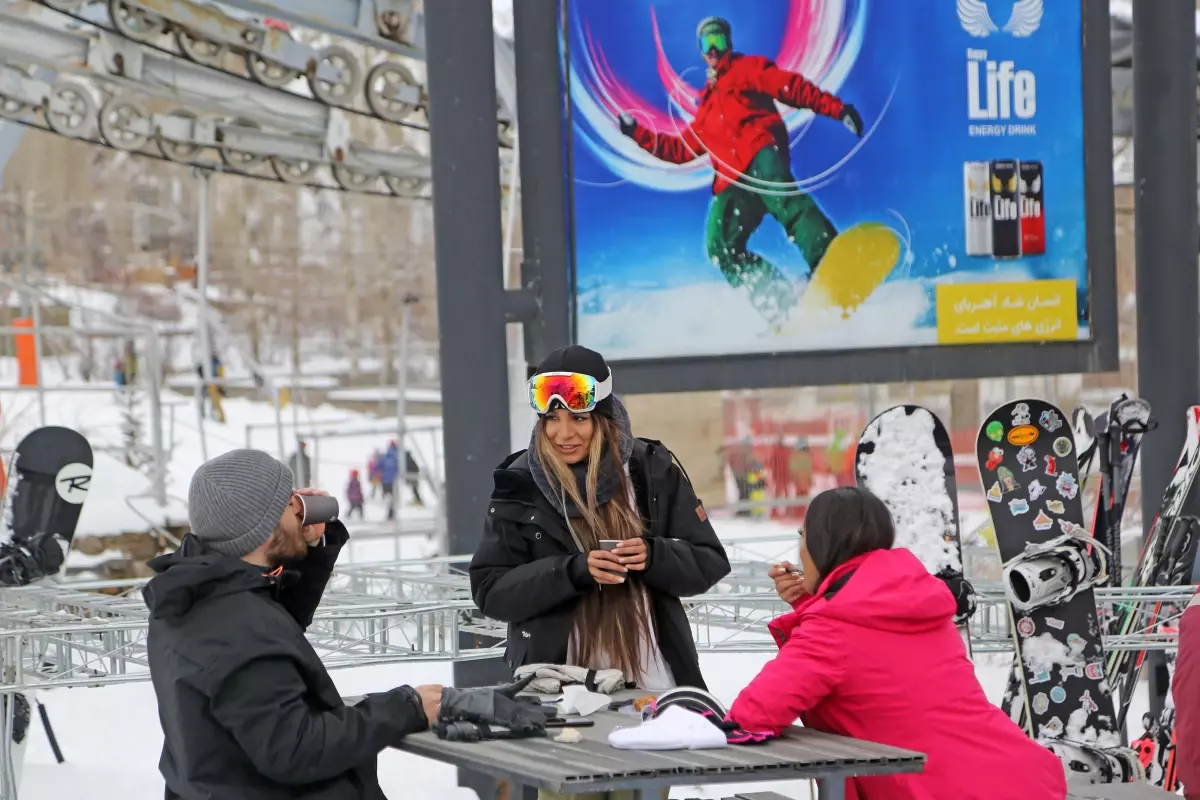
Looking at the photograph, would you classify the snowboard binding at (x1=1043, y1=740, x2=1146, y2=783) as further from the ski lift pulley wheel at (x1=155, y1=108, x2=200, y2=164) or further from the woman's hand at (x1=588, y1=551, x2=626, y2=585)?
the ski lift pulley wheel at (x1=155, y1=108, x2=200, y2=164)

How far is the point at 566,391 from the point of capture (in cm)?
→ 296

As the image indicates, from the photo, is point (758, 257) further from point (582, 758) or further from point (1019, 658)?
point (582, 758)

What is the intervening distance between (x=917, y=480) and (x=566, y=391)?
198 cm

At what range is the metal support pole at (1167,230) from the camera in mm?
5445

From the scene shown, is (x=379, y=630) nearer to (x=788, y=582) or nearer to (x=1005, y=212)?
(x=788, y=582)

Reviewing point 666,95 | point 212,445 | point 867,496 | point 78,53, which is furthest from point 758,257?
point 212,445

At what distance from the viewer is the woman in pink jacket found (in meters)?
2.47

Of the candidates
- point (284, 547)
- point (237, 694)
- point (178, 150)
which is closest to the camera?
point (237, 694)

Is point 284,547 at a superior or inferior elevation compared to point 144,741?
superior

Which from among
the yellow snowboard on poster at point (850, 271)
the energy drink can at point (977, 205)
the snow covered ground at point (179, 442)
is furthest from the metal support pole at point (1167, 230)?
the snow covered ground at point (179, 442)

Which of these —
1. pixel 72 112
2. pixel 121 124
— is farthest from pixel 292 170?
pixel 72 112

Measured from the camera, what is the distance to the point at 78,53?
11.1 m

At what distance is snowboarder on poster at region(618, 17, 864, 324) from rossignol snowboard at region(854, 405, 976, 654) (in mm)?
753

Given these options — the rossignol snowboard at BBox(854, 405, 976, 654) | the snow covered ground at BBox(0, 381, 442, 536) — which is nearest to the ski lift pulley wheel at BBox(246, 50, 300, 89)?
the snow covered ground at BBox(0, 381, 442, 536)
